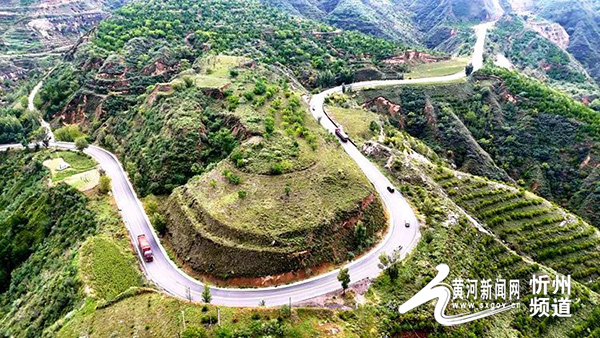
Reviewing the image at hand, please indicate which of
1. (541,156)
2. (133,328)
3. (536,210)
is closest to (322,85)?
(541,156)

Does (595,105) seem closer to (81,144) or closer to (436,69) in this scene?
(436,69)

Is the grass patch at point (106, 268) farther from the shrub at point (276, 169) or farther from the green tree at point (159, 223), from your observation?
the shrub at point (276, 169)

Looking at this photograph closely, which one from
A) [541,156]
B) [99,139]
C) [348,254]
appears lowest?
[541,156]

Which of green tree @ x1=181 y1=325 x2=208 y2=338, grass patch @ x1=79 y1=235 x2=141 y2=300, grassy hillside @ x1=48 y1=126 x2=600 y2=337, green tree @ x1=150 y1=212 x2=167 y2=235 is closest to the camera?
green tree @ x1=181 y1=325 x2=208 y2=338

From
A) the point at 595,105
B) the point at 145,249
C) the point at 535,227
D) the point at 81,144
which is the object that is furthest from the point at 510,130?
the point at 81,144

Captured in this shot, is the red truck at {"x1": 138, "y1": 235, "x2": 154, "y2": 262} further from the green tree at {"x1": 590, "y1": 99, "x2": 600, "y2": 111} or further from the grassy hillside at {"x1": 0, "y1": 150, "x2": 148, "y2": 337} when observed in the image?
the green tree at {"x1": 590, "y1": 99, "x2": 600, "y2": 111}

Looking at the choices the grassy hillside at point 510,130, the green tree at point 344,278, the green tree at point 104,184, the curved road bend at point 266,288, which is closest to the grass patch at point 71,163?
the curved road bend at point 266,288

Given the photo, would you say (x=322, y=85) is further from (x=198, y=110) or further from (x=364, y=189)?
(x=364, y=189)

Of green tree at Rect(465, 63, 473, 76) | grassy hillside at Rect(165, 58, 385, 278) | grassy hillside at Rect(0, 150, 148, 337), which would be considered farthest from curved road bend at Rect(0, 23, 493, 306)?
green tree at Rect(465, 63, 473, 76)
